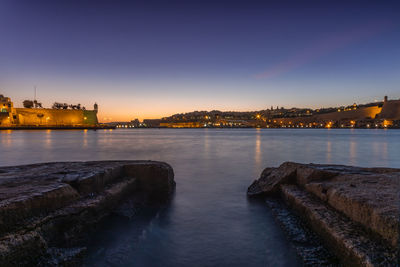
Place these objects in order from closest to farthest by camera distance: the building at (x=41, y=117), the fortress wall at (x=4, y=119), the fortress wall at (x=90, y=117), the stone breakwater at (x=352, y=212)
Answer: the stone breakwater at (x=352, y=212)
the fortress wall at (x=4, y=119)
the building at (x=41, y=117)
the fortress wall at (x=90, y=117)

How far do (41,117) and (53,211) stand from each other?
91.6 metres

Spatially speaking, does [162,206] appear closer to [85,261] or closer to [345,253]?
[85,261]

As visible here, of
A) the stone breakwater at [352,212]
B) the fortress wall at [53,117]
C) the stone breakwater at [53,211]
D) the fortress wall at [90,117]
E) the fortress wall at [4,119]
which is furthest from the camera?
the fortress wall at [90,117]

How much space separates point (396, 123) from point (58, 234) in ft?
396

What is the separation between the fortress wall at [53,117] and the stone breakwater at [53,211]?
87.3 meters

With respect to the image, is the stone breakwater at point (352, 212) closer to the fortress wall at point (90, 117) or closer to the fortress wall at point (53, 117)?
the fortress wall at point (53, 117)

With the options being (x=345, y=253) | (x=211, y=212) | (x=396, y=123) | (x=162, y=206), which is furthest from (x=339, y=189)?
(x=396, y=123)

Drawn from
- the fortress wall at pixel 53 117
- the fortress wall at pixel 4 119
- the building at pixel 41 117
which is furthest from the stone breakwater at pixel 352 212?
the fortress wall at pixel 53 117

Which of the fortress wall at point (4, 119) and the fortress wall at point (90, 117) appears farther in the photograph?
the fortress wall at point (90, 117)

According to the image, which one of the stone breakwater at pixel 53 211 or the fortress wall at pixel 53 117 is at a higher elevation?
the fortress wall at pixel 53 117

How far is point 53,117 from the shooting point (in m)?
81.1

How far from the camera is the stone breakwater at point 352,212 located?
1881 mm

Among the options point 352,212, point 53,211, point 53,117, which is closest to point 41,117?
point 53,117

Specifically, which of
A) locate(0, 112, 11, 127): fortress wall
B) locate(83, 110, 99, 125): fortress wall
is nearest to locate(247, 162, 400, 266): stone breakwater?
locate(0, 112, 11, 127): fortress wall
